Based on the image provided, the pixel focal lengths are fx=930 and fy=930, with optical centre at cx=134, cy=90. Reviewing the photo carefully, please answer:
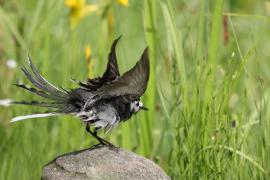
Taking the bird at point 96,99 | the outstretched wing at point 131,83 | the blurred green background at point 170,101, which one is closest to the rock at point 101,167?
the bird at point 96,99

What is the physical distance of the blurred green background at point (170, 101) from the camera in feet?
15.0

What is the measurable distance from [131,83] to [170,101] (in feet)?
6.31

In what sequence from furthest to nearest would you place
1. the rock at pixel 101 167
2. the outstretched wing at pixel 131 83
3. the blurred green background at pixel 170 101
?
the blurred green background at pixel 170 101
the rock at pixel 101 167
the outstretched wing at pixel 131 83

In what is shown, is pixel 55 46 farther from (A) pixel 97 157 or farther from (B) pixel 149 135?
(A) pixel 97 157

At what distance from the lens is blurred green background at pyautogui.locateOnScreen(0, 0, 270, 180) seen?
456cm

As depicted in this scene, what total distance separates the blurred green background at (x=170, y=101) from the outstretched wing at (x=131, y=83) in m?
0.75

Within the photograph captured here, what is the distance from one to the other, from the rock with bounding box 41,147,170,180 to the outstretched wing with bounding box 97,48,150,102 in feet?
0.85

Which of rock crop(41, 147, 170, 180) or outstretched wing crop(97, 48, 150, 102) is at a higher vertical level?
outstretched wing crop(97, 48, 150, 102)

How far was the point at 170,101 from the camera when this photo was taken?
18.5ft

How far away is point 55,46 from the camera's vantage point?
23.0ft

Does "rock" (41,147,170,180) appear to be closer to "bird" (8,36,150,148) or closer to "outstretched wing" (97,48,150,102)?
"bird" (8,36,150,148)

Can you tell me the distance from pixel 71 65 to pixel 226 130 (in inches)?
64.0

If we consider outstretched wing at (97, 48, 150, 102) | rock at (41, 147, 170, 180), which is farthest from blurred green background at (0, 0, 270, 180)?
outstretched wing at (97, 48, 150, 102)

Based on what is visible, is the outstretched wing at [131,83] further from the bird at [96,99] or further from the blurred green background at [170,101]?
the blurred green background at [170,101]
